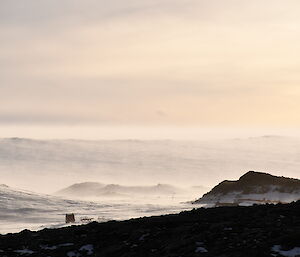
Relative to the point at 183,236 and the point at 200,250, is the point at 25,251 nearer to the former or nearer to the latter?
the point at 183,236

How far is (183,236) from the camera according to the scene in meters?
22.8

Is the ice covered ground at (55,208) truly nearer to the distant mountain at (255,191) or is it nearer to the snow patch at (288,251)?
the distant mountain at (255,191)

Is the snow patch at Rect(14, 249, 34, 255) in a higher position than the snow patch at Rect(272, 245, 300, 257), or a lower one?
lower

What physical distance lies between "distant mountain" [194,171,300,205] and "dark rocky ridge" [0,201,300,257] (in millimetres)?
76006

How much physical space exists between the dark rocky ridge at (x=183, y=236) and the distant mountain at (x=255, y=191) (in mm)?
76006

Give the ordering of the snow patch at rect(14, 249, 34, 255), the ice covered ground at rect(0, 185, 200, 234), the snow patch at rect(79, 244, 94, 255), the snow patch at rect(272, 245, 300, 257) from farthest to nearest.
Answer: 1. the ice covered ground at rect(0, 185, 200, 234)
2. the snow patch at rect(14, 249, 34, 255)
3. the snow patch at rect(79, 244, 94, 255)
4. the snow patch at rect(272, 245, 300, 257)

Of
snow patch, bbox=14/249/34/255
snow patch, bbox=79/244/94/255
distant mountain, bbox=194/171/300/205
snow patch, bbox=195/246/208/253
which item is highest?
distant mountain, bbox=194/171/300/205

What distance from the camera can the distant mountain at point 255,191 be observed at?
337ft

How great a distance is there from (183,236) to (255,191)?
87464 mm

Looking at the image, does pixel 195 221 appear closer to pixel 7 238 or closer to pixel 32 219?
pixel 7 238

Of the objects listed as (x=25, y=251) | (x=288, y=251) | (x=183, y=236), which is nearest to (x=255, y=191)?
(x=183, y=236)

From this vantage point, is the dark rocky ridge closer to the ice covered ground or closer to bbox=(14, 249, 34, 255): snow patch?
bbox=(14, 249, 34, 255): snow patch

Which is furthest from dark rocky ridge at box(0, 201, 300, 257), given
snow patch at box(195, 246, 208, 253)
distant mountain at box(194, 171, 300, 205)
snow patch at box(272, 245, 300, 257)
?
distant mountain at box(194, 171, 300, 205)

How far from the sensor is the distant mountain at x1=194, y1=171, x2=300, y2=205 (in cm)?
10269
